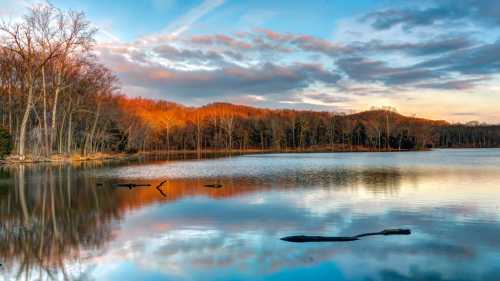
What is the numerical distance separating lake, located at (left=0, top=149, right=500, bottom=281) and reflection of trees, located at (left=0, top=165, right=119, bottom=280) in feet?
0.11

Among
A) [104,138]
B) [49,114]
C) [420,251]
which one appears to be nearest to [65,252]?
[420,251]

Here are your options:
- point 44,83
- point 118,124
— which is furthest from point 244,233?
point 118,124

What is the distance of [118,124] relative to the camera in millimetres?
71125

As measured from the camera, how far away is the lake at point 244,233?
8109mm

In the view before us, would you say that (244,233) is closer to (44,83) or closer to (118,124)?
(44,83)

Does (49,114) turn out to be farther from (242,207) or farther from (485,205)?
(485,205)

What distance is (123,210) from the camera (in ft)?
49.4

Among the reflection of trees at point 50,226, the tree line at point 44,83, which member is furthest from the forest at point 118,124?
the reflection of trees at point 50,226

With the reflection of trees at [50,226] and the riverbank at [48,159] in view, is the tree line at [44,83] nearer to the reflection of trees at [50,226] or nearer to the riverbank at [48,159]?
the riverbank at [48,159]

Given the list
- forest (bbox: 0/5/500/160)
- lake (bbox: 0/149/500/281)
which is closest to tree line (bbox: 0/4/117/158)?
forest (bbox: 0/5/500/160)

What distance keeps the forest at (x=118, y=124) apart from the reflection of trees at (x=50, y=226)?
80.7ft

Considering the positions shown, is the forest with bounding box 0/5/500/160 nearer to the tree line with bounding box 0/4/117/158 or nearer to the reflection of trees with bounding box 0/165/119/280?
the tree line with bounding box 0/4/117/158

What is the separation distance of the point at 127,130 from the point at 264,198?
2351 inches

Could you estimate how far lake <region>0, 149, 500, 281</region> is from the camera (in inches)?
319
